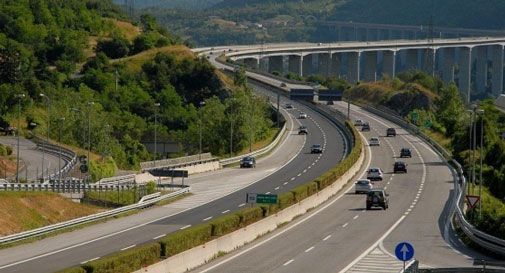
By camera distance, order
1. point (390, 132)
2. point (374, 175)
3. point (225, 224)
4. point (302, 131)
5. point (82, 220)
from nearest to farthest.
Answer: point (225, 224), point (82, 220), point (374, 175), point (302, 131), point (390, 132)

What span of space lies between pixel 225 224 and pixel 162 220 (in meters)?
15.1

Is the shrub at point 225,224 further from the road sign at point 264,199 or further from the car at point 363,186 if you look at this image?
the car at point 363,186

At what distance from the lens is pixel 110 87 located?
162875 mm

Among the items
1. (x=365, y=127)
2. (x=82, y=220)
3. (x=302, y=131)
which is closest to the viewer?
(x=82, y=220)

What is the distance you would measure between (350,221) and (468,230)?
10.2 metres

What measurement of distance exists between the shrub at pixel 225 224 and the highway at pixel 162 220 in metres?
4.21

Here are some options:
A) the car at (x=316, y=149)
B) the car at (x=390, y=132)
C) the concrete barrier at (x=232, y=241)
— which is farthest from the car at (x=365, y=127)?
the concrete barrier at (x=232, y=241)

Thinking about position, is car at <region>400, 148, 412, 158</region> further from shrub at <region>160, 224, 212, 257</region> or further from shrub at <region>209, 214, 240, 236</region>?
shrub at <region>160, 224, 212, 257</region>

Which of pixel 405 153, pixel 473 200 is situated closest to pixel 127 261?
pixel 473 200

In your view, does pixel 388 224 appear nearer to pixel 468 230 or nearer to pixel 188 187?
pixel 468 230

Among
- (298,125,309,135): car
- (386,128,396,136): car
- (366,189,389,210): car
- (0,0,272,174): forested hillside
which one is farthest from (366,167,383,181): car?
(386,128,396,136): car

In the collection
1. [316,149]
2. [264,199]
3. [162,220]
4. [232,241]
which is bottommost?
[316,149]

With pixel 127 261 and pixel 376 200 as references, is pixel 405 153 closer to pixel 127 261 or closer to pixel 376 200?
pixel 376 200

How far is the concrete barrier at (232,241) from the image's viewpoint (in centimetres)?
4391
